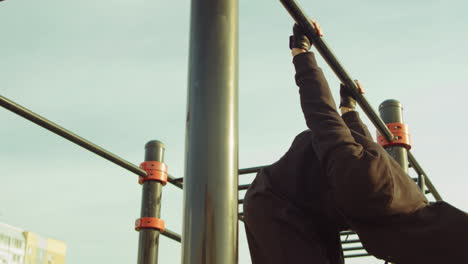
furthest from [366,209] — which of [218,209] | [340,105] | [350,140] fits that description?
[340,105]

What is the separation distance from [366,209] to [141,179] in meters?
1.90

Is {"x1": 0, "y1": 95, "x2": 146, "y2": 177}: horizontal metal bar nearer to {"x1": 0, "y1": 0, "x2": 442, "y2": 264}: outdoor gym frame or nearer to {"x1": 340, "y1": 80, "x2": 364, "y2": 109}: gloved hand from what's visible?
{"x1": 0, "y1": 0, "x2": 442, "y2": 264}: outdoor gym frame

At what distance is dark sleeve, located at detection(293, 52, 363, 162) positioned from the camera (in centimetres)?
155

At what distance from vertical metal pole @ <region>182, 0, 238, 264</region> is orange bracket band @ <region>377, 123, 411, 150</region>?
75.9 inches

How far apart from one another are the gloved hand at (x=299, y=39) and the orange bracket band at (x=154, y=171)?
1460 mm

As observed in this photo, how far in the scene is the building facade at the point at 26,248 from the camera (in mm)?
33438

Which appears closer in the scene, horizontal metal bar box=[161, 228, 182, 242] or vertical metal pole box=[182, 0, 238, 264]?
vertical metal pole box=[182, 0, 238, 264]

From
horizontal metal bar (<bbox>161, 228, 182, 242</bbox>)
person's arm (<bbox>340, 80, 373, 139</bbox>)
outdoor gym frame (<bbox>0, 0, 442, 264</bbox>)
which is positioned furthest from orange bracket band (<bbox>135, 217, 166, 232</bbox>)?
outdoor gym frame (<bbox>0, 0, 442, 264</bbox>)

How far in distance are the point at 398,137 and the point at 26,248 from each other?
3463 cm

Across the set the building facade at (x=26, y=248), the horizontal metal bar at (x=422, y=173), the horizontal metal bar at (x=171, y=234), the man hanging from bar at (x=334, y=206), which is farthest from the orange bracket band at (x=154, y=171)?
the building facade at (x=26, y=248)

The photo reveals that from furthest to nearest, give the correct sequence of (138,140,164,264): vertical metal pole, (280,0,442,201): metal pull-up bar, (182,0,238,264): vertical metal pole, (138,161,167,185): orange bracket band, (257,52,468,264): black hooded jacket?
(138,161,167,185): orange bracket band
(138,140,164,264): vertical metal pole
(280,0,442,201): metal pull-up bar
(257,52,468,264): black hooded jacket
(182,0,238,264): vertical metal pole

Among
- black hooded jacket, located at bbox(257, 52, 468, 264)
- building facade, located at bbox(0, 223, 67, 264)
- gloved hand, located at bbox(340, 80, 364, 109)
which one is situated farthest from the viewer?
building facade, located at bbox(0, 223, 67, 264)

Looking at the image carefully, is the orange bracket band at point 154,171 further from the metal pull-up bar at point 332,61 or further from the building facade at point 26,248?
the building facade at point 26,248

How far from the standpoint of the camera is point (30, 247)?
34406mm
